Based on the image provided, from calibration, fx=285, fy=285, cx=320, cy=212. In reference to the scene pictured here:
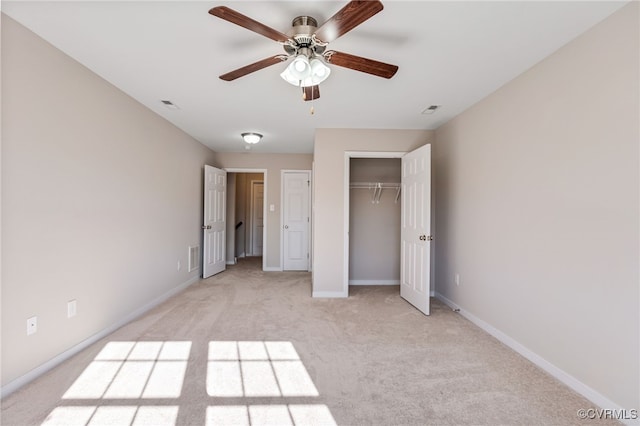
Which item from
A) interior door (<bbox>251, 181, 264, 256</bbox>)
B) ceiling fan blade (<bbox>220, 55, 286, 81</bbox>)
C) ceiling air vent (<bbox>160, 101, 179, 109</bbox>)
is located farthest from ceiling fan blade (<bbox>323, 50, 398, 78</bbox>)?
interior door (<bbox>251, 181, 264, 256</bbox>)

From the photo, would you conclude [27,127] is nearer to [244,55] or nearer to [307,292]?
[244,55]

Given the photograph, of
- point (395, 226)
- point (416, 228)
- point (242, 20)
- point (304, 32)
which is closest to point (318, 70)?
point (304, 32)

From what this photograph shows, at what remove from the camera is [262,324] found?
9.93 ft

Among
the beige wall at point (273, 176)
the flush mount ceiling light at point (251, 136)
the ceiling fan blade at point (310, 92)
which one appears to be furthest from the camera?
the beige wall at point (273, 176)

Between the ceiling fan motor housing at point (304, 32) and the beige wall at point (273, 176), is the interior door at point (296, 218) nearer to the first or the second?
the beige wall at point (273, 176)

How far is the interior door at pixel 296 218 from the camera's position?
19.2ft

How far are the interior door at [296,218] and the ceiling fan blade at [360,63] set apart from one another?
3.99m

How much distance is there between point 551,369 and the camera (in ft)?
6.89

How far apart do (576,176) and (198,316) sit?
3635mm

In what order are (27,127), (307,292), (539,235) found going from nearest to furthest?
1. (27,127)
2. (539,235)
3. (307,292)

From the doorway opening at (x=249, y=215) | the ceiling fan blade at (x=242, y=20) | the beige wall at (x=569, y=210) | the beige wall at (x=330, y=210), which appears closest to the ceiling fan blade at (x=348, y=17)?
the ceiling fan blade at (x=242, y=20)

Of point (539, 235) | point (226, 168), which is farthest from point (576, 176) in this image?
point (226, 168)

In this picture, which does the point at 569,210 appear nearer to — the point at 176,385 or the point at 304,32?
the point at 304,32

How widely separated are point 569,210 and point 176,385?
2953 millimetres
